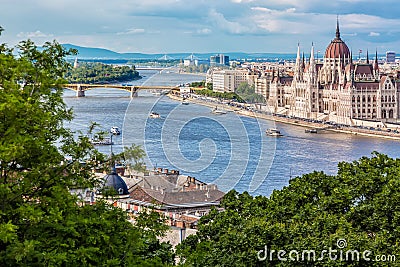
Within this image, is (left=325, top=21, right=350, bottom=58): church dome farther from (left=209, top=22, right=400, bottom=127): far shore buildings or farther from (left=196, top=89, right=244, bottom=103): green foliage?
(left=196, top=89, right=244, bottom=103): green foliage

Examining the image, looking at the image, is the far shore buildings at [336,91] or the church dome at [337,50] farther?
the church dome at [337,50]

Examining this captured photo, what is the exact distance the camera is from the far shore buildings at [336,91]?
44.3 m

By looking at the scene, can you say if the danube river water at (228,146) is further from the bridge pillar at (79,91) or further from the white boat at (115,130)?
the bridge pillar at (79,91)

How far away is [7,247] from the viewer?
4867 mm

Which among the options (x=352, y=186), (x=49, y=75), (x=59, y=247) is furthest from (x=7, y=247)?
(x=352, y=186)

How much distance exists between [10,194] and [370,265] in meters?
3.35

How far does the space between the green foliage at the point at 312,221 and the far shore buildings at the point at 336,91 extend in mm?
32174

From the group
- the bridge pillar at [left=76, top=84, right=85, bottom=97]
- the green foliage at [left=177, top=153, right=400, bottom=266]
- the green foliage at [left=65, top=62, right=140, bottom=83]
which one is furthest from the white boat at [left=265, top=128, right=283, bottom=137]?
the green foliage at [left=65, top=62, right=140, bottom=83]

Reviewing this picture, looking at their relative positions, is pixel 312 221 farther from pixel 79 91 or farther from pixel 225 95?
pixel 225 95

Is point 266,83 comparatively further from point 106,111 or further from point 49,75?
point 49,75

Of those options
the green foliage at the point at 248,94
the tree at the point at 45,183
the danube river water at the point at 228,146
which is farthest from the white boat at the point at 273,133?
the tree at the point at 45,183

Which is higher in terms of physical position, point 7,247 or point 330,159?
point 7,247

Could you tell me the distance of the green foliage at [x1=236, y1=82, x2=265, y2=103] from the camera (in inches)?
2315

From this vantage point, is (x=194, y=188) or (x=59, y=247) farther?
(x=194, y=188)
